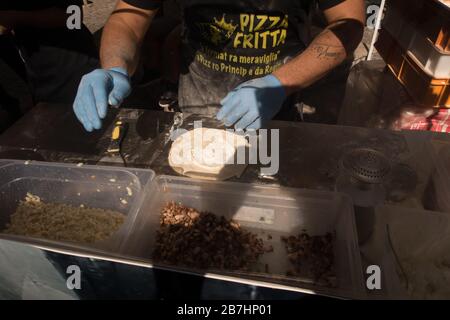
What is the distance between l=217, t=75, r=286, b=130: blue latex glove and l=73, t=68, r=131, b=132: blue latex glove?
0.60 metres

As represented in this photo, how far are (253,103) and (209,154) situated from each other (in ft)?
1.17

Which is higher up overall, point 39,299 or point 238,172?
point 238,172

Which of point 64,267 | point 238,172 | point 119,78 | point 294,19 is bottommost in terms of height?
point 64,267

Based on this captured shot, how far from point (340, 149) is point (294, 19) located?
85 cm

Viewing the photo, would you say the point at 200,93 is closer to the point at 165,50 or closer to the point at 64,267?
the point at 64,267

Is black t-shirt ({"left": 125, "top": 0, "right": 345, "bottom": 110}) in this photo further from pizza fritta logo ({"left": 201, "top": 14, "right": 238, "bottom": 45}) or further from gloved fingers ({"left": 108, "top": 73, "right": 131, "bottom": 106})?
gloved fingers ({"left": 108, "top": 73, "right": 131, "bottom": 106})

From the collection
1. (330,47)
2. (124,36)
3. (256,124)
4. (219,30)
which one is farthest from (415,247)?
(124,36)

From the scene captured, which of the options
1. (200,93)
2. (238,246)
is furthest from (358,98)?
(238,246)

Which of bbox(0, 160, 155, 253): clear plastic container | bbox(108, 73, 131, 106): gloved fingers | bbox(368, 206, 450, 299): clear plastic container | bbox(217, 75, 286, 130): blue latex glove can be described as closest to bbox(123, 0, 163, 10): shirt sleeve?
bbox(108, 73, 131, 106): gloved fingers

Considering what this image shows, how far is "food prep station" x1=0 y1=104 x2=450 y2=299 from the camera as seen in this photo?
126cm

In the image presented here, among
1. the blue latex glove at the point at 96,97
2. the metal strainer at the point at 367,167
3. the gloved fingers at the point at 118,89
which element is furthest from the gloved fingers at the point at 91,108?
the metal strainer at the point at 367,167

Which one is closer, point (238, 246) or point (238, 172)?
point (238, 246)

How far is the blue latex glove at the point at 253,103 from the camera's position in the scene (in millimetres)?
1649

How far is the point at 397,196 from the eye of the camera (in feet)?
5.01
